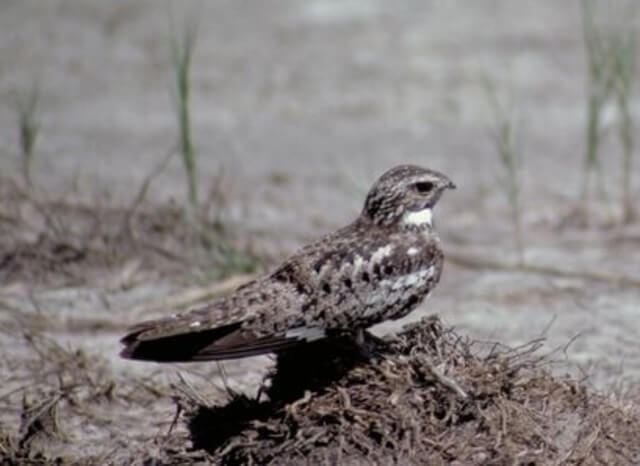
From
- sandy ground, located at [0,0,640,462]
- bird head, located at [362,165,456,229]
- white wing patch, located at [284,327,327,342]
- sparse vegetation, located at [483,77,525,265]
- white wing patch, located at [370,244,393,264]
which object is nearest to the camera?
white wing patch, located at [284,327,327,342]

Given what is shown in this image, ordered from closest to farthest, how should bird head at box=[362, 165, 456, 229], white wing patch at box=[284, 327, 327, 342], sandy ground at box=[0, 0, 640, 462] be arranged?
white wing patch at box=[284, 327, 327, 342] → bird head at box=[362, 165, 456, 229] → sandy ground at box=[0, 0, 640, 462]

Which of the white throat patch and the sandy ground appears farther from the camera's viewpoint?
the sandy ground

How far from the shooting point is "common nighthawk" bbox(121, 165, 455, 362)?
6027 millimetres

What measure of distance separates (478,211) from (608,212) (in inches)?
36.9

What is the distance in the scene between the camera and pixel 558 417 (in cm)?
636

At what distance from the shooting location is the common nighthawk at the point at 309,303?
19.8 feet

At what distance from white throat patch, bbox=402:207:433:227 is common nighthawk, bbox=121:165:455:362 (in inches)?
3.9

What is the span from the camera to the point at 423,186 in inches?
258

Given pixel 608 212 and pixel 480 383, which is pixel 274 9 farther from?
pixel 480 383

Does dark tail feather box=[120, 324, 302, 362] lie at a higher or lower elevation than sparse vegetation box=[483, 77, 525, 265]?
higher

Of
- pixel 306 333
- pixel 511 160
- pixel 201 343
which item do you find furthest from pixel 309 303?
pixel 511 160

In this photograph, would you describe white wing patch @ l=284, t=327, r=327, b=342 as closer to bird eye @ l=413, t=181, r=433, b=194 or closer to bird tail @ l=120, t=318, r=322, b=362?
bird tail @ l=120, t=318, r=322, b=362

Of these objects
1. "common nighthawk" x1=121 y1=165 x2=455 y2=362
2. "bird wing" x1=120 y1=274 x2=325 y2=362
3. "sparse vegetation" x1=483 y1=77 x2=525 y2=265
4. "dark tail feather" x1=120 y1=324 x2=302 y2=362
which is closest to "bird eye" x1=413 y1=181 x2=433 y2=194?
"common nighthawk" x1=121 y1=165 x2=455 y2=362

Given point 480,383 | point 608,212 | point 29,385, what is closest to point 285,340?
point 480,383
